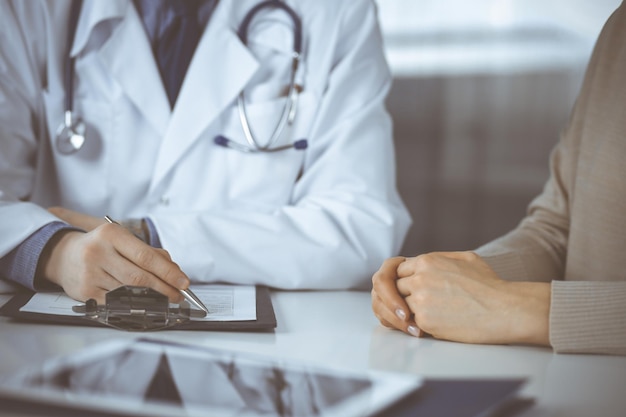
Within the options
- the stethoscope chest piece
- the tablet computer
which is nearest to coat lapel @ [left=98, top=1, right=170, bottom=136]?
the stethoscope chest piece

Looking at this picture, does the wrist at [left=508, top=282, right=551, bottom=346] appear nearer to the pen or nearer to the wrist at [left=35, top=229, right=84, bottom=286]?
the pen

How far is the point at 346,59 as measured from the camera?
1.44 metres

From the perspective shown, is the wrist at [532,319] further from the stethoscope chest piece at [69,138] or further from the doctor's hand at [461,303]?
the stethoscope chest piece at [69,138]

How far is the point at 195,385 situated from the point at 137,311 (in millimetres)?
331

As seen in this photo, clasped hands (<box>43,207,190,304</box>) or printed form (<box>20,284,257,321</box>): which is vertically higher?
clasped hands (<box>43,207,190,304</box>)

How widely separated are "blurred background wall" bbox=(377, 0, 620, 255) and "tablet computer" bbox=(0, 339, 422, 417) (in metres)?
3.35

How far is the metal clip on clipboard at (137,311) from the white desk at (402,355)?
0.07 ft

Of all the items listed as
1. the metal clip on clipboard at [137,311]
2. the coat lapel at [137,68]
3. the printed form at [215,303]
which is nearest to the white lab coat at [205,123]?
the coat lapel at [137,68]

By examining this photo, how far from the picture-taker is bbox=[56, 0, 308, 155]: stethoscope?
133 cm

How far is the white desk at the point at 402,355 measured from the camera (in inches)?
26.4

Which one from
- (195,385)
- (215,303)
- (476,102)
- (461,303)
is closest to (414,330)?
(461,303)

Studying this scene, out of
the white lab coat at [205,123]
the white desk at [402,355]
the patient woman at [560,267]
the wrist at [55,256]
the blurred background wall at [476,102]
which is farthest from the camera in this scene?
the blurred background wall at [476,102]

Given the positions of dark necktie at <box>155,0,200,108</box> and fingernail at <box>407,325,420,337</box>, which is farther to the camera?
dark necktie at <box>155,0,200,108</box>

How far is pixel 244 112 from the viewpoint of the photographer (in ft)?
4.52
